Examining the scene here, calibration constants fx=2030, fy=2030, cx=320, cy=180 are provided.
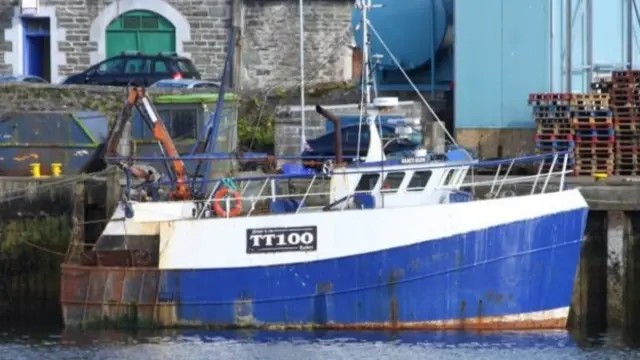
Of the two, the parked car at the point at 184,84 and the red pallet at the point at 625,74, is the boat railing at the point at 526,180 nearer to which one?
the red pallet at the point at 625,74

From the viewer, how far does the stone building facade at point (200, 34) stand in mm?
36344

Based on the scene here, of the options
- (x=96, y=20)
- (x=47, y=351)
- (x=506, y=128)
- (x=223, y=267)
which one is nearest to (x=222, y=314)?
(x=223, y=267)

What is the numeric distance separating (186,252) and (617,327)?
5.49 m

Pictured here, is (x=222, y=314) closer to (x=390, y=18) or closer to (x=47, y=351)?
(x=47, y=351)

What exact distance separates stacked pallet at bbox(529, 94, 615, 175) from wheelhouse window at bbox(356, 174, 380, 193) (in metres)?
3.63

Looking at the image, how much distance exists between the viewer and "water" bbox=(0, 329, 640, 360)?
77.3 feet

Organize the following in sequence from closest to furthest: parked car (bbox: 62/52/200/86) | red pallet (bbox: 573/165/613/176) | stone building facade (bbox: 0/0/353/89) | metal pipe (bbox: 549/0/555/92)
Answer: red pallet (bbox: 573/165/613/176), metal pipe (bbox: 549/0/555/92), parked car (bbox: 62/52/200/86), stone building facade (bbox: 0/0/353/89)

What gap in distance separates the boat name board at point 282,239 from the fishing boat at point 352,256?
0.02 m

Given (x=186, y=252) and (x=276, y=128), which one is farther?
(x=276, y=128)

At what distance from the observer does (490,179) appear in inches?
1072

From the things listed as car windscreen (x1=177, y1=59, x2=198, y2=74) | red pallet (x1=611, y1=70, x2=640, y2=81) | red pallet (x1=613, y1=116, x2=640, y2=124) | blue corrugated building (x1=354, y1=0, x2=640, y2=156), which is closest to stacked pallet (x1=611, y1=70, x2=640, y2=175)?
red pallet (x1=613, y1=116, x2=640, y2=124)

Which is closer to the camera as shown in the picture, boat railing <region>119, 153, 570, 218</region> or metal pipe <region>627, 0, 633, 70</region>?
boat railing <region>119, 153, 570, 218</region>

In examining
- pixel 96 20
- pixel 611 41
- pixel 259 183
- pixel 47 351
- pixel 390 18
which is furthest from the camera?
pixel 96 20

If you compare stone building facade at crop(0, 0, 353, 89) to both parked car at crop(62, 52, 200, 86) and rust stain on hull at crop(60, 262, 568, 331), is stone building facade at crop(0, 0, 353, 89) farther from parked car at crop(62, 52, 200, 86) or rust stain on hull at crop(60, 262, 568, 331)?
rust stain on hull at crop(60, 262, 568, 331)
